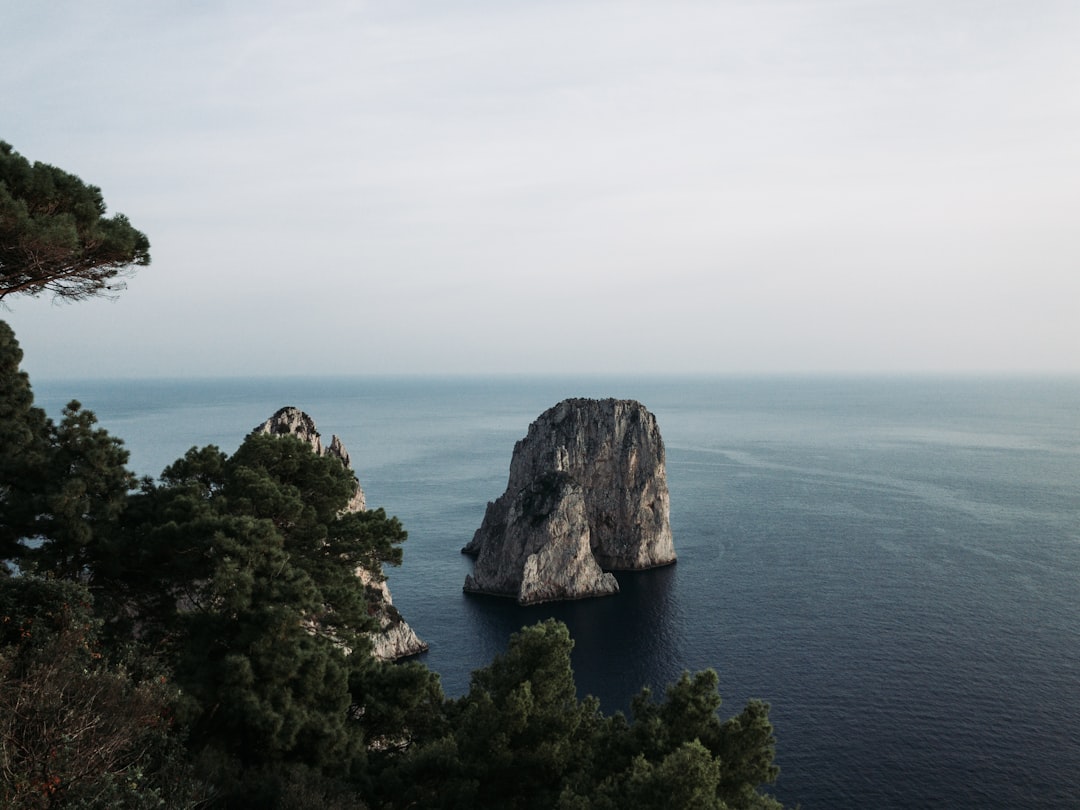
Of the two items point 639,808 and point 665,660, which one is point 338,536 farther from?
point 665,660

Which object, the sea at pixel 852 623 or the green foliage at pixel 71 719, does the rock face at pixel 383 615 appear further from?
the green foliage at pixel 71 719

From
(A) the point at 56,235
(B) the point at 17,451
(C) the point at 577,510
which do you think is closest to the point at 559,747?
(A) the point at 56,235

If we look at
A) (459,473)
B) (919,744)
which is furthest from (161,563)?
(459,473)

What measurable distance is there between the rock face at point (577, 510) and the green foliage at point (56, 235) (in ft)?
224

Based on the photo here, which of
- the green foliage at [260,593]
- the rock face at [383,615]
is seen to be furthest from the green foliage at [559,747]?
the rock face at [383,615]

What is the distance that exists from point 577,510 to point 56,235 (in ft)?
248

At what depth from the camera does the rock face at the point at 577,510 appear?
85.6 meters

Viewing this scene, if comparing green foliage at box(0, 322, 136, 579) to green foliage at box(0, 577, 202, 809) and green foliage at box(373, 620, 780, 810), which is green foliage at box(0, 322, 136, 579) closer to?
green foliage at box(0, 577, 202, 809)

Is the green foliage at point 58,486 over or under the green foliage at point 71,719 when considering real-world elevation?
over

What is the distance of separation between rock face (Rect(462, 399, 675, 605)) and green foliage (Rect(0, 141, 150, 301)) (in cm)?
6832

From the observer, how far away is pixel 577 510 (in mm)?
88125

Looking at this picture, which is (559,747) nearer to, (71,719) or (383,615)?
(71,719)

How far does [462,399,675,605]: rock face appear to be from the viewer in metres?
85.6

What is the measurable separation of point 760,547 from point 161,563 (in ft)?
292
